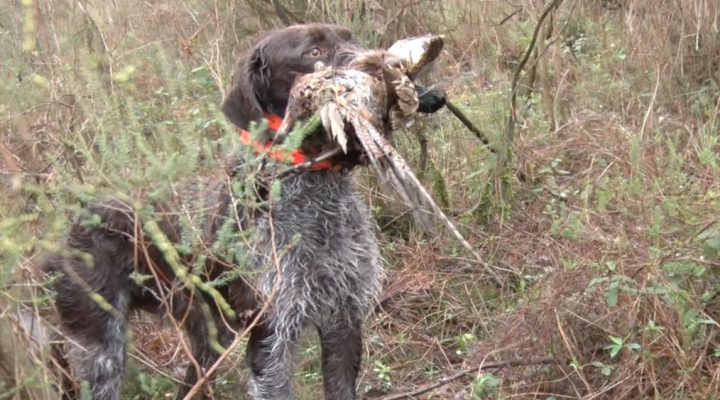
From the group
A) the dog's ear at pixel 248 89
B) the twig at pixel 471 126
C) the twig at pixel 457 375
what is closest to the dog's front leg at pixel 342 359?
the twig at pixel 457 375

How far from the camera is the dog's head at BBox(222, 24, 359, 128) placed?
171 inches

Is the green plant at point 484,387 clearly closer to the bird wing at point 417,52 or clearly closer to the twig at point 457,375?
the twig at point 457,375

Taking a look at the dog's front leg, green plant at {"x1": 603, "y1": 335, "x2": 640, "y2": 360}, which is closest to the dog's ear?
the dog's front leg

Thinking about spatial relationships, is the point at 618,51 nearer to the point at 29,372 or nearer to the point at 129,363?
the point at 129,363

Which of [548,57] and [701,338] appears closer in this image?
[701,338]

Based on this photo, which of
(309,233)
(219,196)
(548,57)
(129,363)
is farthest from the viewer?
(548,57)

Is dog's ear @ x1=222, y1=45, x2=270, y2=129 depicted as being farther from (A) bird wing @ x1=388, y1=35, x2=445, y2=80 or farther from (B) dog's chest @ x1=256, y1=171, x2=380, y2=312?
(A) bird wing @ x1=388, y1=35, x2=445, y2=80

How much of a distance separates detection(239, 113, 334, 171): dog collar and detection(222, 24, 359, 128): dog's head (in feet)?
0.23

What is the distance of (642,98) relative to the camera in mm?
7137

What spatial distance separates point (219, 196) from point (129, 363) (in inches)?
48.9

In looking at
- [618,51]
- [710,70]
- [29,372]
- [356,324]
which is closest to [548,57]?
[618,51]

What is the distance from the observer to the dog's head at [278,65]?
4.34 meters

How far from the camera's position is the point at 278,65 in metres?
4.41

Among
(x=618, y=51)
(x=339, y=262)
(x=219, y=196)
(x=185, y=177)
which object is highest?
(x=185, y=177)
